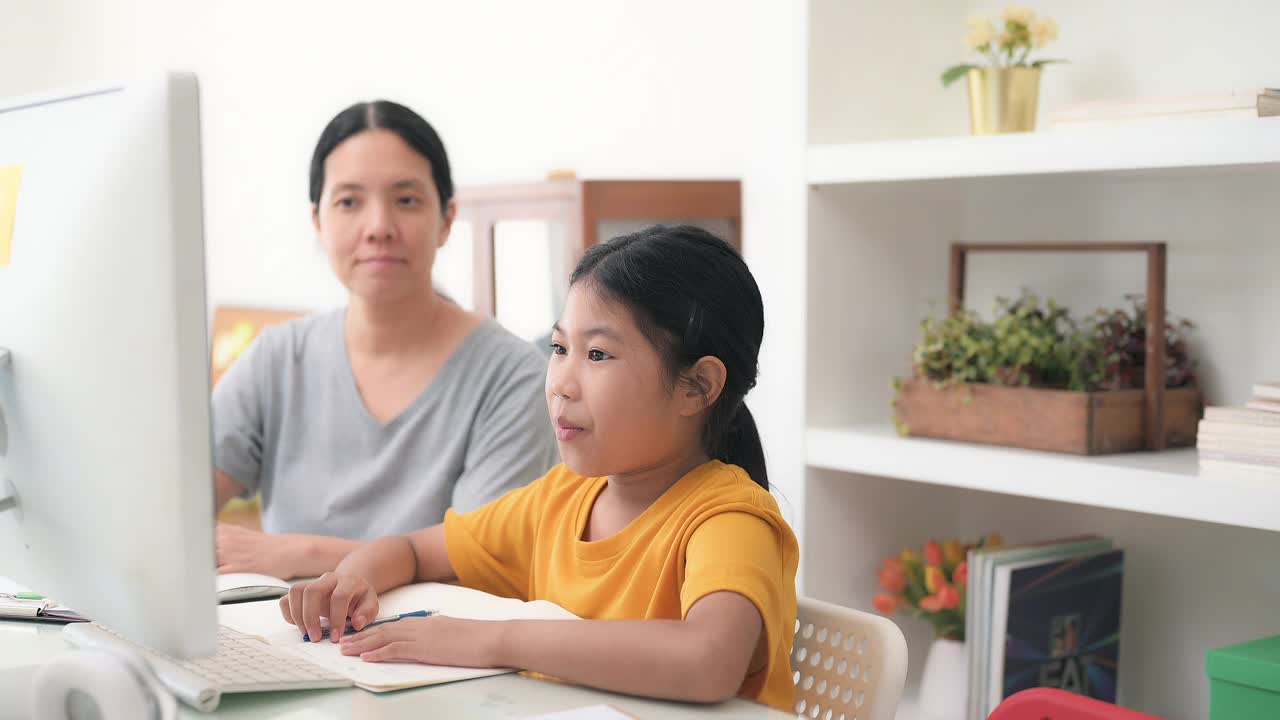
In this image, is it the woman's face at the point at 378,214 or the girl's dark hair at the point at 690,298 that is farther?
the woman's face at the point at 378,214

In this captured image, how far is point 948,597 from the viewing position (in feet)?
7.01

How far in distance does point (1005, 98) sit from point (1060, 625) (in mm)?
857

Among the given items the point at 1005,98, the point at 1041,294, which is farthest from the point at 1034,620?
the point at 1005,98

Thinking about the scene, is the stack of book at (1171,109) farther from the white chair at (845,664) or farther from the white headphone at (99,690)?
the white headphone at (99,690)

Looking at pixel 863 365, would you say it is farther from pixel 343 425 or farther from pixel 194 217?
pixel 194 217

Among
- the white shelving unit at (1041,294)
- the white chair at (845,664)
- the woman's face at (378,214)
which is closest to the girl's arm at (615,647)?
the white chair at (845,664)

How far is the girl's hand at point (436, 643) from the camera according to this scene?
104 centimetres

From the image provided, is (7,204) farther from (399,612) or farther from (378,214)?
(378,214)

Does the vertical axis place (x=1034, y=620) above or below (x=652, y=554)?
below

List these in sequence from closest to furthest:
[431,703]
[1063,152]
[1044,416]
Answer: [431,703]
[1063,152]
[1044,416]

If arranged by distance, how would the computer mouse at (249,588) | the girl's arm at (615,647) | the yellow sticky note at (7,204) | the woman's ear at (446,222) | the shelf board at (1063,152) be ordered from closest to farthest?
1. the yellow sticky note at (7,204)
2. the girl's arm at (615,647)
3. the computer mouse at (249,588)
4. the shelf board at (1063,152)
5. the woman's ear at (446,222)

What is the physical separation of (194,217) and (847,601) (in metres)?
1.72

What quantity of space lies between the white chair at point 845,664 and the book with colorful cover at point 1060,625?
0.88m

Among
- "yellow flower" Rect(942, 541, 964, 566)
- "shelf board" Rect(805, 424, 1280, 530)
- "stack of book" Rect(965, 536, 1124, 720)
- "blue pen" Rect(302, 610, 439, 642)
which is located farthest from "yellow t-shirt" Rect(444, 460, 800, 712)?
"yellow flower" Rect(942, 541, 964, 566)
